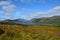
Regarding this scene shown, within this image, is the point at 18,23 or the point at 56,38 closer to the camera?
the point at 56,38

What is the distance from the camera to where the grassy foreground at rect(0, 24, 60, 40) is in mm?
6539

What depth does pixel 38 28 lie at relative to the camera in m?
6.81

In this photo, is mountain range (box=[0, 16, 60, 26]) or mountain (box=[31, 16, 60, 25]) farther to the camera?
mountain (box=[31, 16, 60, 25])

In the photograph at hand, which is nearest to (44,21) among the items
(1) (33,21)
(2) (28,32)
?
(1) (33,21)

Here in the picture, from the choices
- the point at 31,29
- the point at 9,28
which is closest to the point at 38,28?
the point at 31,29

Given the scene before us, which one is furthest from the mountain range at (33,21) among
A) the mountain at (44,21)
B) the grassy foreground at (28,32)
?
the grassy foreground at (28,32)

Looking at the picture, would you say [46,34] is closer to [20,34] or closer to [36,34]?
[36,34]

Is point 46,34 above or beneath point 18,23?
beneath

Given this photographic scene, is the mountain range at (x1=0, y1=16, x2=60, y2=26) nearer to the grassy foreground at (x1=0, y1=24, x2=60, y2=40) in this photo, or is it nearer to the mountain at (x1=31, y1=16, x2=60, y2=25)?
the mountain at (x1=31, y1=16, x2=60, y2=25)

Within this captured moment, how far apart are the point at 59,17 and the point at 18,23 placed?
2.00 metres

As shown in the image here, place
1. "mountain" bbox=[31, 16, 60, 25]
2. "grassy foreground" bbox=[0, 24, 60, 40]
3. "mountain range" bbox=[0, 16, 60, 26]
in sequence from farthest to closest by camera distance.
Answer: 1. "mountain" bbox=[31, 16, 60, 25]
2. "mountain range" bbox=[0, 16, 60, 26]
3. "grassy foreground" bbox=[0, 24, 60, 40]

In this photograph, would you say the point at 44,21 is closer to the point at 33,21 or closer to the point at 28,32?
the point at 33,21

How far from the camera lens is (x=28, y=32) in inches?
266

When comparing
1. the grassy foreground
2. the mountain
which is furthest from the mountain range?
the grassy foreground
